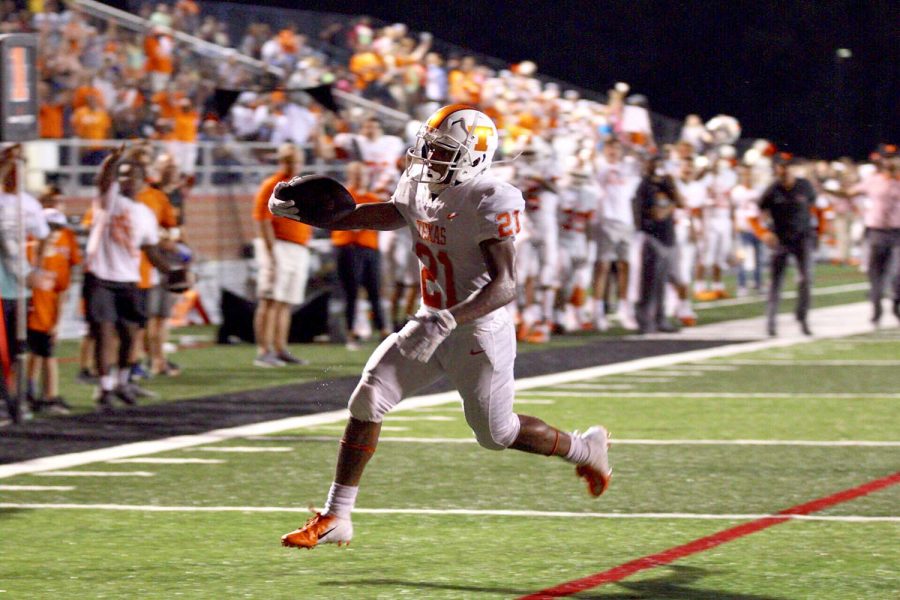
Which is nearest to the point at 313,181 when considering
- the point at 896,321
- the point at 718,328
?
the point at 718,328

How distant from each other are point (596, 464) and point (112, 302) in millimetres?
4968

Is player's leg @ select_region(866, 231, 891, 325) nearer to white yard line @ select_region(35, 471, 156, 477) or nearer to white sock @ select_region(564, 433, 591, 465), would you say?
white yard line @ select_region(35, 471, 156, 477)

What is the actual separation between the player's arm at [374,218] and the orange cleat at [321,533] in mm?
1073

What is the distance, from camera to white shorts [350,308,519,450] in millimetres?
5789

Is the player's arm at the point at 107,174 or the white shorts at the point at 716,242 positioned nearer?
the player's arm at the point at 107,174

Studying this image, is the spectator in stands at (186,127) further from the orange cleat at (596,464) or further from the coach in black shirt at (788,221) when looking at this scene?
the orange cleat at (596,464)

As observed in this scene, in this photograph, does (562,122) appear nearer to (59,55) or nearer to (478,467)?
(59,55)

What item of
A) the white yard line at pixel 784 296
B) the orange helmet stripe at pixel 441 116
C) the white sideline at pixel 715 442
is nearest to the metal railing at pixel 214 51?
the white yard line at pixel 784 296

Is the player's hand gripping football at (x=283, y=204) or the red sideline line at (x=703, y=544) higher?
the player's hand gripping football at (x=283, y=204)

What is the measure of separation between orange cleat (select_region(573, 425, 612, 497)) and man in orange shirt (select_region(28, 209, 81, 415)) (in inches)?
196

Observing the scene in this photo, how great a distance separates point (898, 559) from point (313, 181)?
2.46 m

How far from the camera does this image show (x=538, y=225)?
15.0 m

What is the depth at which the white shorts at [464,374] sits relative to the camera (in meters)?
5.79

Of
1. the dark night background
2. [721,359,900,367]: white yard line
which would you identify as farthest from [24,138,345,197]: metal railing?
the dark night background
